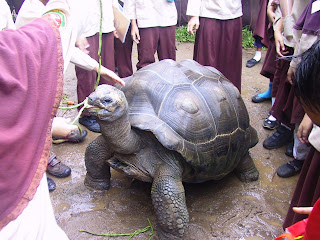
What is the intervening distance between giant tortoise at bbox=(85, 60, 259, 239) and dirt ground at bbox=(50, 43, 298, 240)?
21 centimetres

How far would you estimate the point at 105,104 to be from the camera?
2002 millimetres

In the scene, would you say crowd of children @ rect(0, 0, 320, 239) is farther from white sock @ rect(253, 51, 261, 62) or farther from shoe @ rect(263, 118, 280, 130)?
white sock @ rect(253, 51, 261, 62)

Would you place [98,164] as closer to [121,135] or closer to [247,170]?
[121,135]

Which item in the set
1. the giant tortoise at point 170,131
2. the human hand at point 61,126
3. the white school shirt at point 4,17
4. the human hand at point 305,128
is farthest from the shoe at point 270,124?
the white school shirt at point 4,17

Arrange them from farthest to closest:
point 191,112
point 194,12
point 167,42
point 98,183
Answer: point 167,42 < point 194,12 < point 98,183 < point 191,112

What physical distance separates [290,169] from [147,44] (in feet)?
6.94

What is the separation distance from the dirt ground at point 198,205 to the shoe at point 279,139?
157mm

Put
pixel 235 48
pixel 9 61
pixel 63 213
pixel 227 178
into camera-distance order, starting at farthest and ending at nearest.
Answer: pixel 235 48
pixel 227 178
pixel 63 213
pixel 9 61

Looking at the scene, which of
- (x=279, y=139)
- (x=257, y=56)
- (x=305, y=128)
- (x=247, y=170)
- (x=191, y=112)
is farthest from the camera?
(x=257, y=56)

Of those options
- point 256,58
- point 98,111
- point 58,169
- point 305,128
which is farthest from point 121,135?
point 256,58

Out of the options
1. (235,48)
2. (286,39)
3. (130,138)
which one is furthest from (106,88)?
(235,48)

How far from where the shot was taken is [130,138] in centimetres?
220

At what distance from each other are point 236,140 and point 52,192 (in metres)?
1.60

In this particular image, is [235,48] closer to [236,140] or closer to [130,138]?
[236,140]
